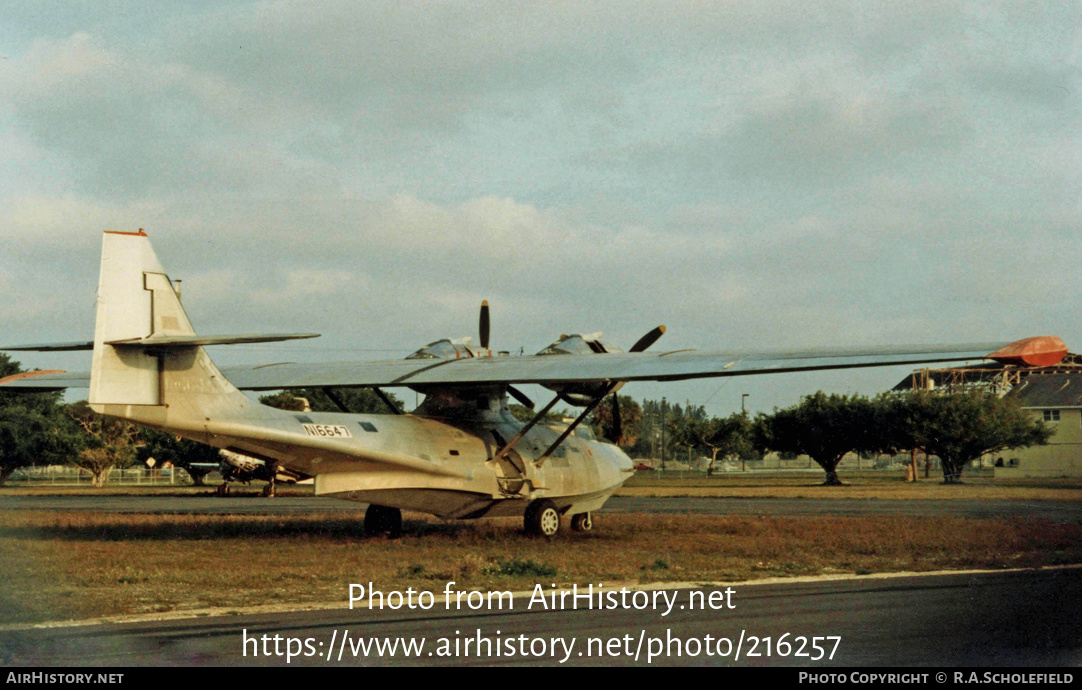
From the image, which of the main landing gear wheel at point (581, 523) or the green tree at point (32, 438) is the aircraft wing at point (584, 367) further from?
the green tree at point (32, 438)

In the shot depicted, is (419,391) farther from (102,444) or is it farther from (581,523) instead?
(102,444)

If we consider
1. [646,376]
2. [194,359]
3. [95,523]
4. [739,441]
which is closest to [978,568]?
[646,376]

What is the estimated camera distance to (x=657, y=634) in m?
9.92

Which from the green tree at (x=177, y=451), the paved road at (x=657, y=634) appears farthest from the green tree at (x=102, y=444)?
the paved road at (x=657, y=634)

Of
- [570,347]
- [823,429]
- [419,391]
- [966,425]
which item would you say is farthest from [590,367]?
[823,429]

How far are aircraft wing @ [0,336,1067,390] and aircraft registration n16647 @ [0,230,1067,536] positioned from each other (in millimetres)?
36

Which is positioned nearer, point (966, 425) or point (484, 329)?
point (484, 329)

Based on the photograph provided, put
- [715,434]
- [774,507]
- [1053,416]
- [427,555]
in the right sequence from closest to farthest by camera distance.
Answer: [427,555], [774,507], [1053,416], [715,434]

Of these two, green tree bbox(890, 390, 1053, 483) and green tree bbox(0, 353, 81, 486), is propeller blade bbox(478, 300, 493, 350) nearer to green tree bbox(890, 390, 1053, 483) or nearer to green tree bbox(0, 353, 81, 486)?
green tree bbox(890, 390, 1053, 483)

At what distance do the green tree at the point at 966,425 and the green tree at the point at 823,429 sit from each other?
4.03m

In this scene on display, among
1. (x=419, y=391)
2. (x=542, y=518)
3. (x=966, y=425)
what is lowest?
(x=542, y=518)

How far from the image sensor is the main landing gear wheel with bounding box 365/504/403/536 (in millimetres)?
21297

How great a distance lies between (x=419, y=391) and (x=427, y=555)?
4487 mm
